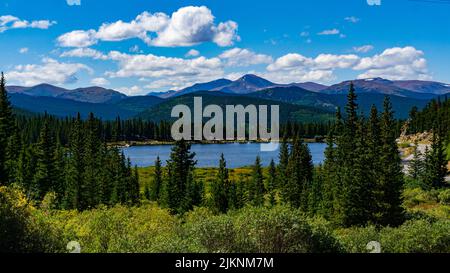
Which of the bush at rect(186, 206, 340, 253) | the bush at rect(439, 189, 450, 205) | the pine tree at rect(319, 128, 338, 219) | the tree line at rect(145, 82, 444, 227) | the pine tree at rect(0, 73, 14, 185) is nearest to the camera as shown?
the bush at rect(186, 206, 340, 253)

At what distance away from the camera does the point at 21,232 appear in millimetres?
25234

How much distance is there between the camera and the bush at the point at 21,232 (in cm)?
2451

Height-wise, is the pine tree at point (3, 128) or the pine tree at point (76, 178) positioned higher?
the pine tree at point (3, 128)

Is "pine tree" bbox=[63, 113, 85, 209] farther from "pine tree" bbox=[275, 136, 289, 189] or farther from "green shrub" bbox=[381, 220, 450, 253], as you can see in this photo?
"green shrub" bbox=[381, 220, 450, 253]

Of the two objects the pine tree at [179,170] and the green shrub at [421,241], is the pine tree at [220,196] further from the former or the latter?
the green shrub at [421,241]

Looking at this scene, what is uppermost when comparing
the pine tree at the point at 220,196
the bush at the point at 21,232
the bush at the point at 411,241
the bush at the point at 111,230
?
the bush at the point at 21,232

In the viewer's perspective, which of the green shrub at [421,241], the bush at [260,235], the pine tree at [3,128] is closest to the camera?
the bush at [260,235]

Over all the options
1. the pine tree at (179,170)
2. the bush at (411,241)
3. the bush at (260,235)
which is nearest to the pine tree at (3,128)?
the pine tree at (179,170)

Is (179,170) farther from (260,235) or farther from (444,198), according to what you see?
(260,235)

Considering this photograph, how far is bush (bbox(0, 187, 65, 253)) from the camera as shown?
24.5 metres

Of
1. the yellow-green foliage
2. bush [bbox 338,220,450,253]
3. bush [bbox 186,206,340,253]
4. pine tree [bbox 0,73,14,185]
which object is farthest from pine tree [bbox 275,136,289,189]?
bush [bbox 186,206,340,253]

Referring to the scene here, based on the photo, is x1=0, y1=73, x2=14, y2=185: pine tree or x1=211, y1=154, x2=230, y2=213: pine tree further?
x1=211, y1=154, x2=230, y2=213: pine tree
